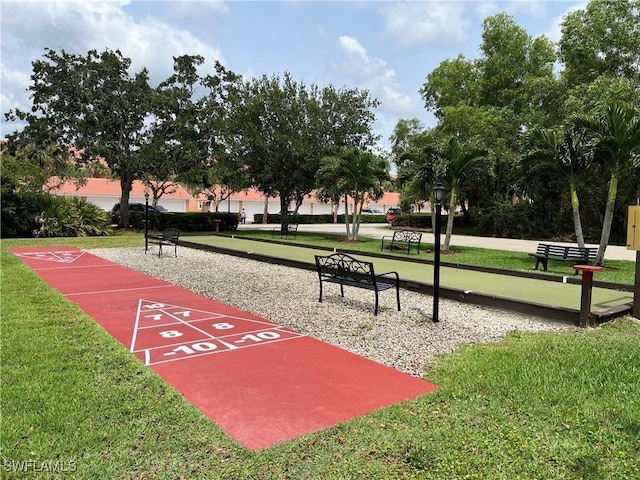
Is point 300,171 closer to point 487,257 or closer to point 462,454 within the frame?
point 487,257

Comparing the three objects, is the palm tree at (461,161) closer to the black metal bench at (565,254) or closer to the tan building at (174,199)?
the black metal bench at (565,254)

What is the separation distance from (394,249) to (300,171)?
32.0 feet

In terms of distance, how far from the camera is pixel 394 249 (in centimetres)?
1706

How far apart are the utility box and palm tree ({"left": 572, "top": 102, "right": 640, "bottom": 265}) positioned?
5954mm

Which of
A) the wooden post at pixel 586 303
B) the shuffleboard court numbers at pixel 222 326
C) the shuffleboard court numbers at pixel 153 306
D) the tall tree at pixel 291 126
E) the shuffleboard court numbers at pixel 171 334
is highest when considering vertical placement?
the tall tree at pixel 291 126

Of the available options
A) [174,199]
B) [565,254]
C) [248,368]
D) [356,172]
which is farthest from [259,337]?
[174,199]

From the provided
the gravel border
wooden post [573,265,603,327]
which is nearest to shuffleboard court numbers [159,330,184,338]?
the gravel border

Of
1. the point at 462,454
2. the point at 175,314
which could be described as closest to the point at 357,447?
the point at 462,454

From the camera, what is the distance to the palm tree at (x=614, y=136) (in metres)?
11.2

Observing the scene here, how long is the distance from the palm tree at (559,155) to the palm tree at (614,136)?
38 cm

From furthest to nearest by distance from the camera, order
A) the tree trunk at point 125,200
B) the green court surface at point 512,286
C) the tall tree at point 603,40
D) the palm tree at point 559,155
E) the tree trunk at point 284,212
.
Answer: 1. the tree trunk at point 125,200
2. the tree trunk at point 284,212
3. the tall tree at point 603,40
4. the palm tree at point 559,155
5. the green court surface at point 512,286

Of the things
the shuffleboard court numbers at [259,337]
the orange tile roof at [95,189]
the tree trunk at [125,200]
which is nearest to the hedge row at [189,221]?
the tree trunk at [125,200]

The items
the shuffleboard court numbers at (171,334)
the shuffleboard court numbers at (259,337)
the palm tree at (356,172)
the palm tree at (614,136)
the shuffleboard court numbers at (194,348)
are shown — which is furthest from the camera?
the palm tree at (356,172)
